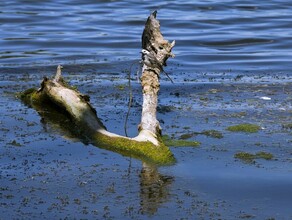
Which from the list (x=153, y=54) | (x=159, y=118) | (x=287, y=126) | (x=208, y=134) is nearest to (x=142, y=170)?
(x=208, y=134)

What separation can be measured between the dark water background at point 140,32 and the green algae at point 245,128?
146 inches

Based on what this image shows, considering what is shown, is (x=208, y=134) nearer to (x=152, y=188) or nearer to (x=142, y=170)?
(x=142, y=170)

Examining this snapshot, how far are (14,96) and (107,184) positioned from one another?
408 cm

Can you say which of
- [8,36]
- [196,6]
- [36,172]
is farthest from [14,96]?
[196,6]

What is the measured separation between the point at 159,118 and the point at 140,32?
26.7 ft

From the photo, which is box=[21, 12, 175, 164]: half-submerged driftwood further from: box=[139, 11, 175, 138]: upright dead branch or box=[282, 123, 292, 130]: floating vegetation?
box=[282, 123, 292, 130]: floating vegetation

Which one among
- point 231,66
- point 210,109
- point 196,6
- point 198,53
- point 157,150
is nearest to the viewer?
point 157,150

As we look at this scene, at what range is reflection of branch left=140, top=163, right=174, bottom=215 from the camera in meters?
7.20

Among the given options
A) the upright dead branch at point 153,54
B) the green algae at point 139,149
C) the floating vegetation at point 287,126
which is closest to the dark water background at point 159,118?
the floating vegetation at point 287,126

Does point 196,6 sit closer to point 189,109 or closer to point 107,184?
point 189,109

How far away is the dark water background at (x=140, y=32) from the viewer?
583 inches

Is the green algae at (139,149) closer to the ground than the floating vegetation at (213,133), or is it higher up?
higher up

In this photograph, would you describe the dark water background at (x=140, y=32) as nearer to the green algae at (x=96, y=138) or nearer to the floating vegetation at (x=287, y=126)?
the green algae at (x=96, y=138)

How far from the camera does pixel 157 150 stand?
336 inches
